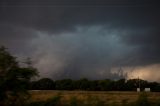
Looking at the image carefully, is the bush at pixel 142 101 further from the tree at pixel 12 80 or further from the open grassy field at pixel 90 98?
the tree at pixel 12 80

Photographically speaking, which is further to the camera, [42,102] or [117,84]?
[117,84]

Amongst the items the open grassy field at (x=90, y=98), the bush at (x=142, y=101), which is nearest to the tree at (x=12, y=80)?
the open grassy field at (x=90, y=98)

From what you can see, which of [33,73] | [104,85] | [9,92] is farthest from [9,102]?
[104,85]

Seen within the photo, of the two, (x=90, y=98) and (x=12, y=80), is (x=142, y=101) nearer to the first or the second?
(x=90, y=98)

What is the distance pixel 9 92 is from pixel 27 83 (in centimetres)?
227

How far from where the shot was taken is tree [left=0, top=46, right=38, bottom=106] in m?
49.2

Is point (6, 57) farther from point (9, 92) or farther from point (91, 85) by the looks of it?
point (91, 85)

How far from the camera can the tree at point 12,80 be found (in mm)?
49156

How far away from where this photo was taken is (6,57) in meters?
49.3

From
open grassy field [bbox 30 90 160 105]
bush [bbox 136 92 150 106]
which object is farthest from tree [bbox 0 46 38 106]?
bush [bbox 136 92 150 106]

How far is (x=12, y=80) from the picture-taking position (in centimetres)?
4988

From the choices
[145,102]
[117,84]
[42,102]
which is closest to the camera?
[145,102]

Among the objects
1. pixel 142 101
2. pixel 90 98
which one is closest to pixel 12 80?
pixel 90 98

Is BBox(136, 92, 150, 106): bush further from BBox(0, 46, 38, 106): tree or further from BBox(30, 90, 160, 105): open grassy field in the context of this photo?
BBox(0, 46, 38, 106): tree
